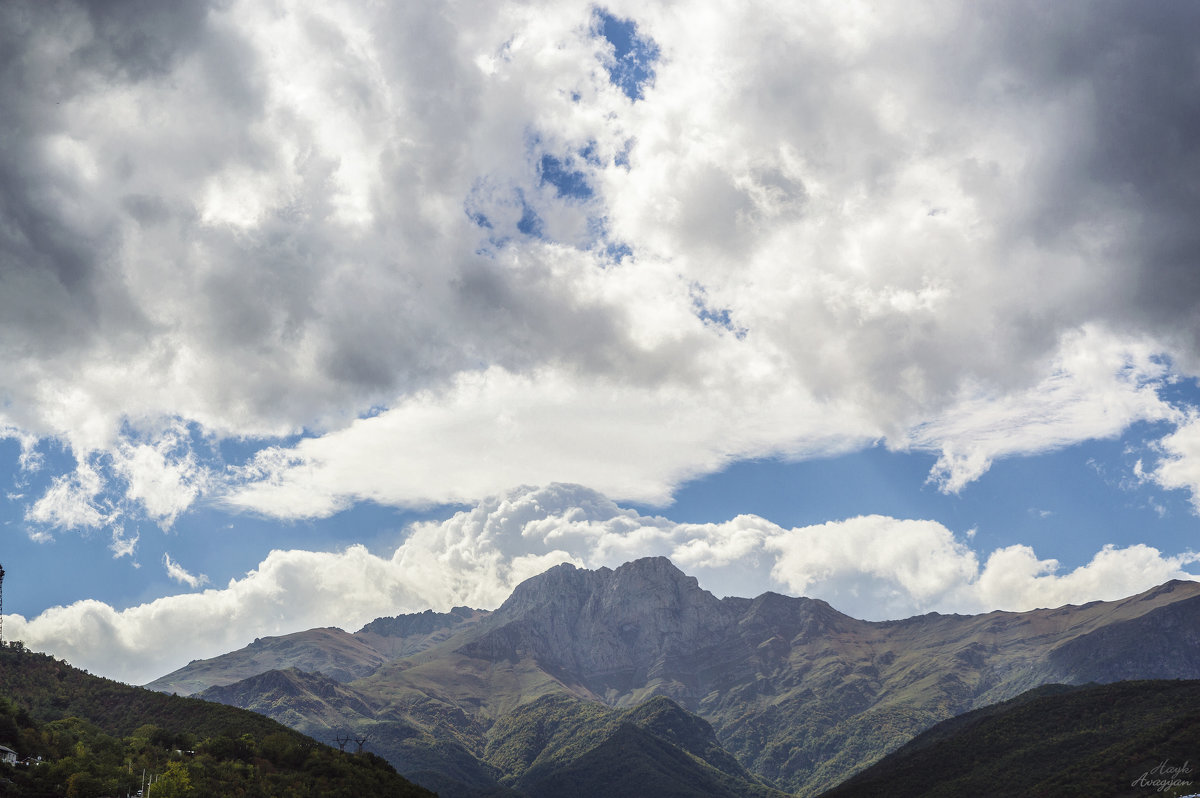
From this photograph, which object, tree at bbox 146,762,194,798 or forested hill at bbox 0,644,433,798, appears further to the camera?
forested hill at bbox 0,644,433,798

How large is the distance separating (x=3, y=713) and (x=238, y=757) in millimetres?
43959

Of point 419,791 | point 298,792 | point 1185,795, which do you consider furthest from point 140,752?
point 1185,795

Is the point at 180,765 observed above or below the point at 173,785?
above

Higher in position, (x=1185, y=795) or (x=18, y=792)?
(x=18, y=792)

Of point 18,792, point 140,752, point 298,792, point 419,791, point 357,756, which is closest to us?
point 18,792

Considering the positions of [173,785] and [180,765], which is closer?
[173,785]

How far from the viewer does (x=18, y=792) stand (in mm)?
122625

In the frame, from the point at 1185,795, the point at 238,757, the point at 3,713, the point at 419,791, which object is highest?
the point at 3,713

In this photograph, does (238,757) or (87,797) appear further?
(238,757)

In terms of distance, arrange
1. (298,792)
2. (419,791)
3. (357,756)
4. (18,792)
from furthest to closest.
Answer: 1. (357,756)
2. (419,791)
3. (298,792)
4. (18,792)

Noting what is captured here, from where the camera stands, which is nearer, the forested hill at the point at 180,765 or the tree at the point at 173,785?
the tree at the point at 173,785

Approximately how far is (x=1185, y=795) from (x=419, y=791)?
6440 inches

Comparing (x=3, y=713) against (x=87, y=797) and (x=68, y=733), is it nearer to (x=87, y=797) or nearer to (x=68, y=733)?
(x=68, y=733)

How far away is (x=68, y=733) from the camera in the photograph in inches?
6634
